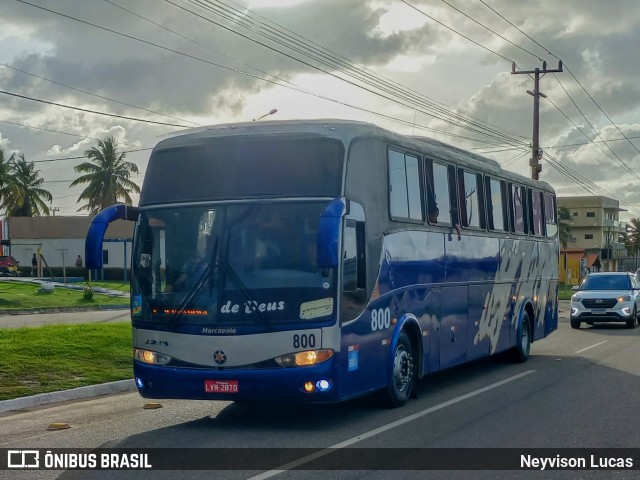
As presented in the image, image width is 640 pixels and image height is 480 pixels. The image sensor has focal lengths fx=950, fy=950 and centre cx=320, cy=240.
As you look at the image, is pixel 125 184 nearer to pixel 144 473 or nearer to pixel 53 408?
pixel 53 408

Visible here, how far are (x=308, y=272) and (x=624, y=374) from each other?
8036 millimetres

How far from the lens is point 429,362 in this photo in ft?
43.8

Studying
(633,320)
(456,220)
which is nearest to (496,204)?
(456,220)

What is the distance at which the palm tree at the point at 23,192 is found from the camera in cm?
7650

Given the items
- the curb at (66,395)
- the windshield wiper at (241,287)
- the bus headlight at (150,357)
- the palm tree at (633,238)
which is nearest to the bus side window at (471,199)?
the windshield wiper at (241,287)

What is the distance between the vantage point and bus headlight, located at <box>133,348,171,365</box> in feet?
34.9

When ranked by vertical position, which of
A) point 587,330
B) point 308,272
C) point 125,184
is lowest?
point 587,330

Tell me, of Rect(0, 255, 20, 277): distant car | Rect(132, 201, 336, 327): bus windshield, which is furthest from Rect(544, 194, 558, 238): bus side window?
Rect(0, 255, 20, 277): distant car

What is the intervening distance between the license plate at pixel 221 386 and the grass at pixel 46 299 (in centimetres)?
2424

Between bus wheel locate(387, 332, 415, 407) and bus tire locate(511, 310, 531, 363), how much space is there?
6205mm

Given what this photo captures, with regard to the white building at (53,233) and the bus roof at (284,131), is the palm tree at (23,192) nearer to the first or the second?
the white building at (53,233)

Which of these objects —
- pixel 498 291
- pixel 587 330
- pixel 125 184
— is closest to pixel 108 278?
pixel 125 184

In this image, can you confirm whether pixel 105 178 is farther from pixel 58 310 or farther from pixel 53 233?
pixel 58 310

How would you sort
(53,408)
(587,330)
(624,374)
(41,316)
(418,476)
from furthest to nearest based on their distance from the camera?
(41,316)
(587,330)
(624,374)
(53,408)
(418,476)
